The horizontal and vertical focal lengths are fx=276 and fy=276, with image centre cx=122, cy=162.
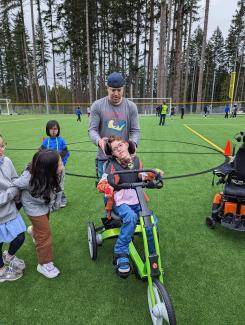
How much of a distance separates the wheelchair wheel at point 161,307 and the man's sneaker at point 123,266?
0.35 m

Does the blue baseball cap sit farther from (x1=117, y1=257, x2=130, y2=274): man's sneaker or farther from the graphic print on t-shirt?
(x1=117, y1=257, x2=130, y2=274): man's sneaker

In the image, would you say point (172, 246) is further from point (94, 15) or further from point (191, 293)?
point (94, 15)

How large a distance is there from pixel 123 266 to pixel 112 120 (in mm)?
1817

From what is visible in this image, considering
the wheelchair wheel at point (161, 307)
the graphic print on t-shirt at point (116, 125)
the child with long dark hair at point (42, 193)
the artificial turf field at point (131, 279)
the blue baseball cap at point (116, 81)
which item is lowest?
the artificial turf field at point (131, 279)

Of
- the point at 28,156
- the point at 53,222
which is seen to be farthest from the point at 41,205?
the point at 28,156

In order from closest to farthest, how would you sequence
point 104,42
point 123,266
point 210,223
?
1. point 123,266
2. point 210,223
3. point 104,42

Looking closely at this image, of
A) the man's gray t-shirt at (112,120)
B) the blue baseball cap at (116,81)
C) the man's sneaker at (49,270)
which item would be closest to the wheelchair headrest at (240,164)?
the man's gray t-shirt at (112,120)

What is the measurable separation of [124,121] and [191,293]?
6.91 ft

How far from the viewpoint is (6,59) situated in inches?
2147

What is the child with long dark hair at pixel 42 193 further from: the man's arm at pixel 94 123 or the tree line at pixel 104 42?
the tree line at pixel 104 42

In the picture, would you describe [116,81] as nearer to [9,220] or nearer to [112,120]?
[112,120]

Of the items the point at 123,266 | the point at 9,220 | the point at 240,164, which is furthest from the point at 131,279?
the point at 240,164

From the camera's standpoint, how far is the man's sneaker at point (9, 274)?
2.83m

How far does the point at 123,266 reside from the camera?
2.45 m
